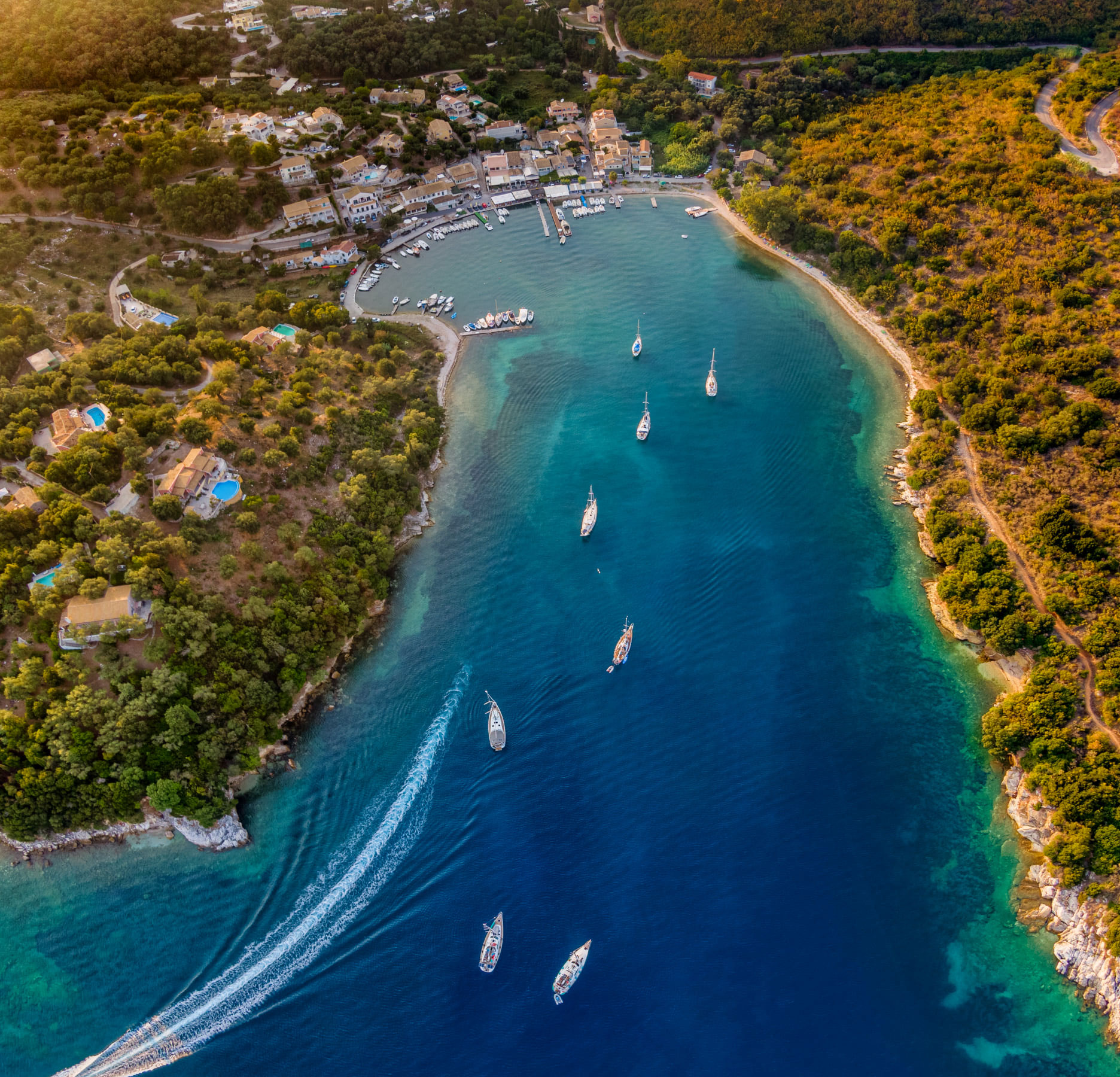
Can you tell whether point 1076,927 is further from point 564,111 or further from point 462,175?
point 564,111

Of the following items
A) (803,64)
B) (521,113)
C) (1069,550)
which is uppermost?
(803,64)

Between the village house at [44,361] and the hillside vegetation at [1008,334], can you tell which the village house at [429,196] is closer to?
the hillside vegetation at [1008,334]

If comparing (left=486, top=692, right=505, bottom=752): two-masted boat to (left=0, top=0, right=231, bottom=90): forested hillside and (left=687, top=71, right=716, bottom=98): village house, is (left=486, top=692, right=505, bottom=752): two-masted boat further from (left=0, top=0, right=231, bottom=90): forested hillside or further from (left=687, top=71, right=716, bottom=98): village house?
(left=0, top=0, right=231, bottom=90): forested hillside

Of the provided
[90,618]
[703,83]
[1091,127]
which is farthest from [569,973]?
[703,83]

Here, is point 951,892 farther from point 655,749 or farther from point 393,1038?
point 393,1038

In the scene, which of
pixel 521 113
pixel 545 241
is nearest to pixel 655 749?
pixel 545 241

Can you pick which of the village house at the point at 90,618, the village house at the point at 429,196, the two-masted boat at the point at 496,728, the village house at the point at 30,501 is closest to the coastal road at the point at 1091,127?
the village house at the point at 429,196
